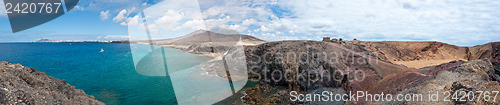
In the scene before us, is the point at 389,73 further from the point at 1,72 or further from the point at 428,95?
the point at 1,72

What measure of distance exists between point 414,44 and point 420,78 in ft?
58.5

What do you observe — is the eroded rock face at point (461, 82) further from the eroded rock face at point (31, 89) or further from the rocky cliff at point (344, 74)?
the eroded rock face at point (31, 89)

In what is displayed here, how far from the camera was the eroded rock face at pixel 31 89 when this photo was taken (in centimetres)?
468

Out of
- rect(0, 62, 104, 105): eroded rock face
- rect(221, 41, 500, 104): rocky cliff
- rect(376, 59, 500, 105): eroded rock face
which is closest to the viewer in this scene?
rect(376, 59, 500, 105): eroded rock face

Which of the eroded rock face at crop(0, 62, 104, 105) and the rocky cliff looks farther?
the rocky cliff

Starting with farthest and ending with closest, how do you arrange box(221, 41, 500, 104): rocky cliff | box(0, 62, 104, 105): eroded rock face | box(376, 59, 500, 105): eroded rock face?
box(221, 41, 500, 104): rocky cliff → box(0, 62, 104, 105): eroded rock face → box(376, 59, 500, 105): eroded rock face

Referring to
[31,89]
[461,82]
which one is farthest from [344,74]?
[31,89]

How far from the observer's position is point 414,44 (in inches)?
758

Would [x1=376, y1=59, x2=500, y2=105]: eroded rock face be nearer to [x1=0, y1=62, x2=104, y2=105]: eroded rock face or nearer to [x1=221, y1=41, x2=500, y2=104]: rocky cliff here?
[x1=221, y1=41, x2=500, y2=104]: rocky cliff

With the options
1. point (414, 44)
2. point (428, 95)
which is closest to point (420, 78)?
point (428, 95)

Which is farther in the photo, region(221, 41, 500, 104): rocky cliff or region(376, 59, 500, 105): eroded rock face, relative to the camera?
region(221, 41, 500, 104): rocky cliff

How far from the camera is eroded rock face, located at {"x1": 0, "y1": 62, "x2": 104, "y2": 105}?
4.68m

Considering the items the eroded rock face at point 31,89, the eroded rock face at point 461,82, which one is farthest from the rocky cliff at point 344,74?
the eroded rock face at point 31,89

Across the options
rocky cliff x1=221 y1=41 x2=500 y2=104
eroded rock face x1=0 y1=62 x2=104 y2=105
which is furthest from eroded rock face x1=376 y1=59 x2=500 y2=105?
eroded rock face x1=0 y1=62 x2=104 y2=105
